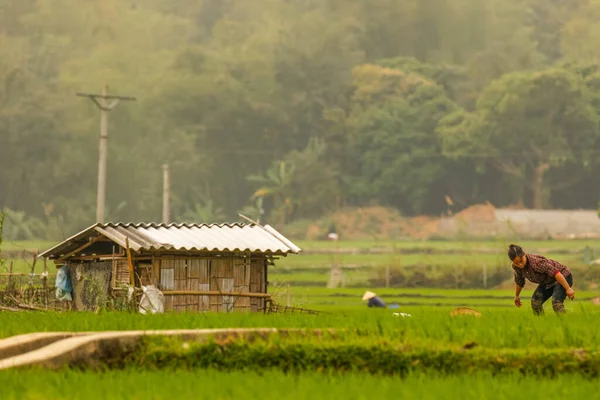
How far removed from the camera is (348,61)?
99.5 metres

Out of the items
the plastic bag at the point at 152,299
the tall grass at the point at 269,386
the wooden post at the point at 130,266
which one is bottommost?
the tall grass at the point at 269,386

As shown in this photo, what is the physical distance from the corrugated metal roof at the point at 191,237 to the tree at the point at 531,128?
6187 cm

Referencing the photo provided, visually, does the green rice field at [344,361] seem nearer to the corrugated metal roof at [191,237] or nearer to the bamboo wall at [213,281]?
the corrugated metal roof at [191,237]

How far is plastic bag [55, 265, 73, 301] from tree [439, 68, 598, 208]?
61943 mm

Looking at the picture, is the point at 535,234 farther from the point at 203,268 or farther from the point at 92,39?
the point at 203,268

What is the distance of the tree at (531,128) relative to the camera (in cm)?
8244

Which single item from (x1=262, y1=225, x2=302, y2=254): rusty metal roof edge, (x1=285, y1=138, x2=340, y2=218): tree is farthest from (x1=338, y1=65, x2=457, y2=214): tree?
(x1=262, y1=225, x2=302, y2=254): rusty metal roof edge

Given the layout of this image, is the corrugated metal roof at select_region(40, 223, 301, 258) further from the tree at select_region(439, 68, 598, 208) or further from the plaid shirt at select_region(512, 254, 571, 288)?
the tree at select_region(439, 68, 598, 208)

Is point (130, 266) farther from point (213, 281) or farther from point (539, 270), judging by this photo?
point (539, 270)

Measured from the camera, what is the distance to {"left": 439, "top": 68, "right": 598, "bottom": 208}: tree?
270 feet

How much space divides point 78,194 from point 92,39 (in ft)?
99.6

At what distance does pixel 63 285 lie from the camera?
906 inches

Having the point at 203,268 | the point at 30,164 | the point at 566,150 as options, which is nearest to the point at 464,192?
the point at 566,150

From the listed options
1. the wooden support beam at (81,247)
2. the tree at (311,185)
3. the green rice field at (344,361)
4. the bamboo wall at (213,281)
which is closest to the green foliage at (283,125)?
the tree at (311,185)
